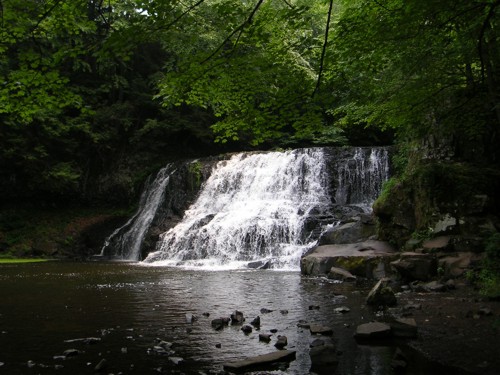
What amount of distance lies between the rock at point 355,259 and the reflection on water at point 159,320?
3.42 ft

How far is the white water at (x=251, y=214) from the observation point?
16734 mm

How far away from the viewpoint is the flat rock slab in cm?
427

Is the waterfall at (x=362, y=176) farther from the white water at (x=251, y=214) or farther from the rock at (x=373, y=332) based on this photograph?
the rock at (x=373, y=332)

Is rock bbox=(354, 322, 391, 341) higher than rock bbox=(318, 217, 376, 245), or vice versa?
rock bbox=(318, 217, 376, 245)

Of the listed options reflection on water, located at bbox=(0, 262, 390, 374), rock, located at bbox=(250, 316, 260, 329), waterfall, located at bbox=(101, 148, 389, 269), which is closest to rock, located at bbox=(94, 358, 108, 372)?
reflection on water, located at bbox=(0, 262, 390, 374)

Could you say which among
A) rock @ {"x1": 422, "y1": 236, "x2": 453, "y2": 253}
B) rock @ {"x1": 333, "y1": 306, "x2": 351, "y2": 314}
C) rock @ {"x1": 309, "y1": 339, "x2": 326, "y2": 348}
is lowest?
rock @ {"x1": 333, "y1": 306, "x2": 351, "y2": 314}

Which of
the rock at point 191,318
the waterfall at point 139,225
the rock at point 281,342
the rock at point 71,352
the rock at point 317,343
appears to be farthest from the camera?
the waterfall at point 139,225

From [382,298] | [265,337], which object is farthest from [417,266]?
[265,337]

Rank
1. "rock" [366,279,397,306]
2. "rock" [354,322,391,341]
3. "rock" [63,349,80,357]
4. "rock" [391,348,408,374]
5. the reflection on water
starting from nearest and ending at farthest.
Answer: "rock" [391,348,408,374] → the reflection on water → "rock" [63,349,80,357] → "rock" [354,322,391,341] → "rock" [366,279,397,306]

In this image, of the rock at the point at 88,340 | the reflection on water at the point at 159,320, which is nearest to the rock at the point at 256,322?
the reflection on water at the point at 159,320

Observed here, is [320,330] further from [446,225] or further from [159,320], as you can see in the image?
[446,225]

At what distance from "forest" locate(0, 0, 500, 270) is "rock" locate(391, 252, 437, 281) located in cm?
189

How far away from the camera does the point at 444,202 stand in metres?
11.2

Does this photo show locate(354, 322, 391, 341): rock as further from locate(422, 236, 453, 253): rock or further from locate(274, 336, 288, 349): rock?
locate(422, 236, 453, 253): rock
